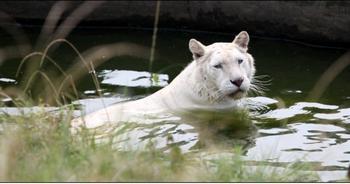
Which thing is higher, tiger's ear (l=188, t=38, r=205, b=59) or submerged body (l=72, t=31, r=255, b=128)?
tiger's ear (l=188, t=38, r=205, b=59)

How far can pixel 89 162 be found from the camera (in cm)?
463

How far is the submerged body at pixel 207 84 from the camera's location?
7195mm

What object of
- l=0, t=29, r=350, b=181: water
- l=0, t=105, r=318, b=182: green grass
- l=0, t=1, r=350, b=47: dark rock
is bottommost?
l=0, t=105, r=318, b=182: green grass

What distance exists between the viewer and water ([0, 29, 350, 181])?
648cm

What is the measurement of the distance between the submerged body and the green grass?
5.71ft

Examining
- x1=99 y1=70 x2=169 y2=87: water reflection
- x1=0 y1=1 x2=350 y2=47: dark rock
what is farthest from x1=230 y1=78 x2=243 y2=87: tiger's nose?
x1=0 y1=1 x2=350 y2=47: dark rock

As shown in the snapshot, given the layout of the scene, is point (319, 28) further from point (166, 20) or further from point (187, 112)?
point (187, 112)

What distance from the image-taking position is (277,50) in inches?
424

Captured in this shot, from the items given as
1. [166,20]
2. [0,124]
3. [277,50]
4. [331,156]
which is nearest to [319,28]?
[277,50]

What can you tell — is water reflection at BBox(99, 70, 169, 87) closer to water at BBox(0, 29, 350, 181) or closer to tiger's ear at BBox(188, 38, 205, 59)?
water at BBox(0, 29, 350, 181)

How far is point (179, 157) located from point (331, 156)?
194 centimetres

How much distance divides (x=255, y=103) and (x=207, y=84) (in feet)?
2.73

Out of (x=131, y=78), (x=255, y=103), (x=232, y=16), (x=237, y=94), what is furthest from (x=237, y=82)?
(x=232, y=16)

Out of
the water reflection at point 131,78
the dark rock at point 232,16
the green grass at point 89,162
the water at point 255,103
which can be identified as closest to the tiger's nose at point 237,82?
the water at point 255,103
